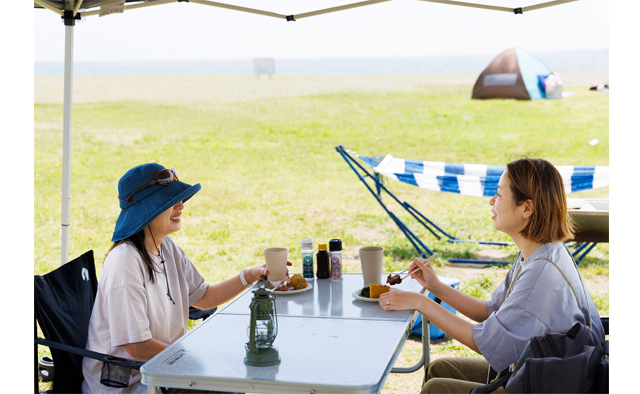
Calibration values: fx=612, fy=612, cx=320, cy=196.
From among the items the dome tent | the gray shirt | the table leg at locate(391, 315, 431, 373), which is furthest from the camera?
the dome tent

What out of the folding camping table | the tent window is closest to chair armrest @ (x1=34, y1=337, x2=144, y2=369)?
the folding camping table

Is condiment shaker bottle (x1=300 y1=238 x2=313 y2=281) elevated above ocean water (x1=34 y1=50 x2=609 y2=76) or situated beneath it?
situated beneath

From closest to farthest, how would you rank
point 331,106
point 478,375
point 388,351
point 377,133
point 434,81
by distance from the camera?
1. point 388,351
2. point 478,375
3. point 377,133
4. point 331,106
5. point 434,81

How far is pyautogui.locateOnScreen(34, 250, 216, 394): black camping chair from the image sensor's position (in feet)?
6.07

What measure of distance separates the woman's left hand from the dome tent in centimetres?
1283

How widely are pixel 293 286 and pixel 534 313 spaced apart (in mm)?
914

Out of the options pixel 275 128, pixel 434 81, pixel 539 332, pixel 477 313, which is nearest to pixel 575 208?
pixel 477 313

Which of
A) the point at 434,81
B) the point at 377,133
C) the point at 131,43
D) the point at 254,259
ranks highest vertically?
the point at 131,43

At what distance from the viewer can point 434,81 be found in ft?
73.6

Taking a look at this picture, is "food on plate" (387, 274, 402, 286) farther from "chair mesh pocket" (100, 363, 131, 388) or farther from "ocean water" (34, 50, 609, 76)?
"ocean water" (34, 50, 609, 76)

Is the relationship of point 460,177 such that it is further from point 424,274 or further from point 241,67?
point 241,67

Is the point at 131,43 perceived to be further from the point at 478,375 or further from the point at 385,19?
the point at 478,375

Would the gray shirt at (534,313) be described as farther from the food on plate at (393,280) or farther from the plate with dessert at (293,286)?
the plate with dessert at (293,286)
